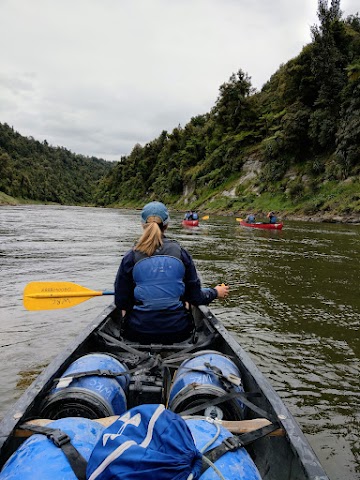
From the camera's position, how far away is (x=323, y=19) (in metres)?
43.4

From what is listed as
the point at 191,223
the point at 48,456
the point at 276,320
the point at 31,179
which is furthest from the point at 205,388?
the point at 31,179

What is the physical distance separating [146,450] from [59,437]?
2.32 ft

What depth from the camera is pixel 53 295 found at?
21.2ft

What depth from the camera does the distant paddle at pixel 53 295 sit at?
635 centimetres

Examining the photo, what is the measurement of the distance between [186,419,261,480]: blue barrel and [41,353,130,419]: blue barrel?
844mm

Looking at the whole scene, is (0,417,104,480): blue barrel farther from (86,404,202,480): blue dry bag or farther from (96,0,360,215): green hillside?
(96,0,360,215): green hillside

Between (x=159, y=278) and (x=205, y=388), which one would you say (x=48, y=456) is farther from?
(x=159, y=278)

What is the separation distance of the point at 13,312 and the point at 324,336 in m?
5.86

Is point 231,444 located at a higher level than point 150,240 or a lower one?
lower

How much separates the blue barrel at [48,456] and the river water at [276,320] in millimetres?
2399

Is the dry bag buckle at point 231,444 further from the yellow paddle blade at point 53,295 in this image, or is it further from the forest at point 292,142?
the forest at point 292,142

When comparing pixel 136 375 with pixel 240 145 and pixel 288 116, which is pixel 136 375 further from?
pixel 240 145

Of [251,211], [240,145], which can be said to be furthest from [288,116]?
[240,145]

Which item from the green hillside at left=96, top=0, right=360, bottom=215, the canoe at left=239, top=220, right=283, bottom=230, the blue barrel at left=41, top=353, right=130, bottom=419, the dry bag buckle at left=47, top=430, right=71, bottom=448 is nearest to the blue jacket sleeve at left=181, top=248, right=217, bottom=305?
the blue barrel at left=41, top=353, right=130, bottom=419
